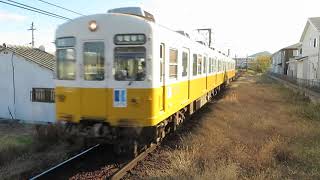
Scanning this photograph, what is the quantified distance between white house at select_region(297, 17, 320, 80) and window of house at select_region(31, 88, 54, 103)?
2398 cm

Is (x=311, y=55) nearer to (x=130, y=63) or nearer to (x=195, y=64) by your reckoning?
(x=195, y=64)

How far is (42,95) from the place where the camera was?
1662 centimetres

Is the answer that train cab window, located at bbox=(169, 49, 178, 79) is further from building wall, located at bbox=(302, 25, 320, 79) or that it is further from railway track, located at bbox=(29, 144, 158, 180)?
building wall, located at bbox=(302, 25, 320, 79)

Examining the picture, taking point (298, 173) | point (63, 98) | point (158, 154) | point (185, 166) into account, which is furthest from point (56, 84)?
point (298, 173)

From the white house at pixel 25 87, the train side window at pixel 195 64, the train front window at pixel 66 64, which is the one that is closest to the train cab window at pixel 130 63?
the train front window at pixel 66 64

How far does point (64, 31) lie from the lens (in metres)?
8.22

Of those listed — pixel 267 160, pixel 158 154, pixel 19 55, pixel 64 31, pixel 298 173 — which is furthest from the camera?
pixel 19 55

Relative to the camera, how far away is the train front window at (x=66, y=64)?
26.6 ft

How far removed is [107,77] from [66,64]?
1092 millimetres

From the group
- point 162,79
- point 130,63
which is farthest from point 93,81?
point 162,79

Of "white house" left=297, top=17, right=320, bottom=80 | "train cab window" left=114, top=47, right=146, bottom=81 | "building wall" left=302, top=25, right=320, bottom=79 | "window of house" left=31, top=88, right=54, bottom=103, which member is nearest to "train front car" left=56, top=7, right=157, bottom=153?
"train cab window" left=114, top=47, right=146, bottom=81

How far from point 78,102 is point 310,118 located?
9468 mm

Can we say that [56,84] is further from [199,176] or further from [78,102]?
[199,176]

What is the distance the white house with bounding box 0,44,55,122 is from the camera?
16.5 metres
